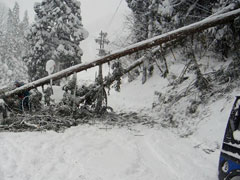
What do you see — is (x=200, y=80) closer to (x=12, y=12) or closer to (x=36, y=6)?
(x=36, y=6)

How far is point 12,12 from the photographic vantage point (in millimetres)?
51250

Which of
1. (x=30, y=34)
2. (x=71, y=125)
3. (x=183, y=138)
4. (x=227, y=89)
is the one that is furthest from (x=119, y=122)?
(x=30, y=34)

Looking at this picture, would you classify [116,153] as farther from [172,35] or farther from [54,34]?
[54,34]

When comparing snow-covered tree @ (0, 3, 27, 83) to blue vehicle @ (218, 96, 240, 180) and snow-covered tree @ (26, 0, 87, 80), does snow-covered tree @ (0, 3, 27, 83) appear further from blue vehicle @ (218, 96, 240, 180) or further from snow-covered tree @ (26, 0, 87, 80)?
blue vehicle @ (218, 96, 240, 180)

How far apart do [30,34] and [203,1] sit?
18.2 meters

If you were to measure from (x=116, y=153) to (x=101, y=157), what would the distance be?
449mm

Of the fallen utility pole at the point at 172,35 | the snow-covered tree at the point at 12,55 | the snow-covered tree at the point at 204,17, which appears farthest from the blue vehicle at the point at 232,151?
the snow-covered tree at the point at 12,55

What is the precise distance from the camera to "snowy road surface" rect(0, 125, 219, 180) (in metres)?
3.83

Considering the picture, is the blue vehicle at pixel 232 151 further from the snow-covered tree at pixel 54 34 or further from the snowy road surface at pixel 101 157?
the snow-covered tree at pixel 54 34

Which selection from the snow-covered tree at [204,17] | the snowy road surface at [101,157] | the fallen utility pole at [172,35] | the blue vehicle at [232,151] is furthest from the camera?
the snow-covered tree at [204,17]

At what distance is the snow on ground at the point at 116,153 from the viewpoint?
3863 mm

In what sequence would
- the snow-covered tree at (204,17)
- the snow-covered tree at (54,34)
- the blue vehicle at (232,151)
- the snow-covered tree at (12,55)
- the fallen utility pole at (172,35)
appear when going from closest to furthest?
the blue vehicle at (232,151)
the fallen utility pole at (172,35)
the snow-covered tree at (204,17)
the snow-covered tree at (54,34)
the snow-covered tree at (12,55)

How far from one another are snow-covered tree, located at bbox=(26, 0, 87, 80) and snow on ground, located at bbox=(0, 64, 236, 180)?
52.4ft

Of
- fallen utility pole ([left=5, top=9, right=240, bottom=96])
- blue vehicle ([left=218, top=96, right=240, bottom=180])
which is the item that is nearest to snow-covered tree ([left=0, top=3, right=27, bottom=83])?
fallen utility pole ([left=5, top=9, right=240, bottom=96])
